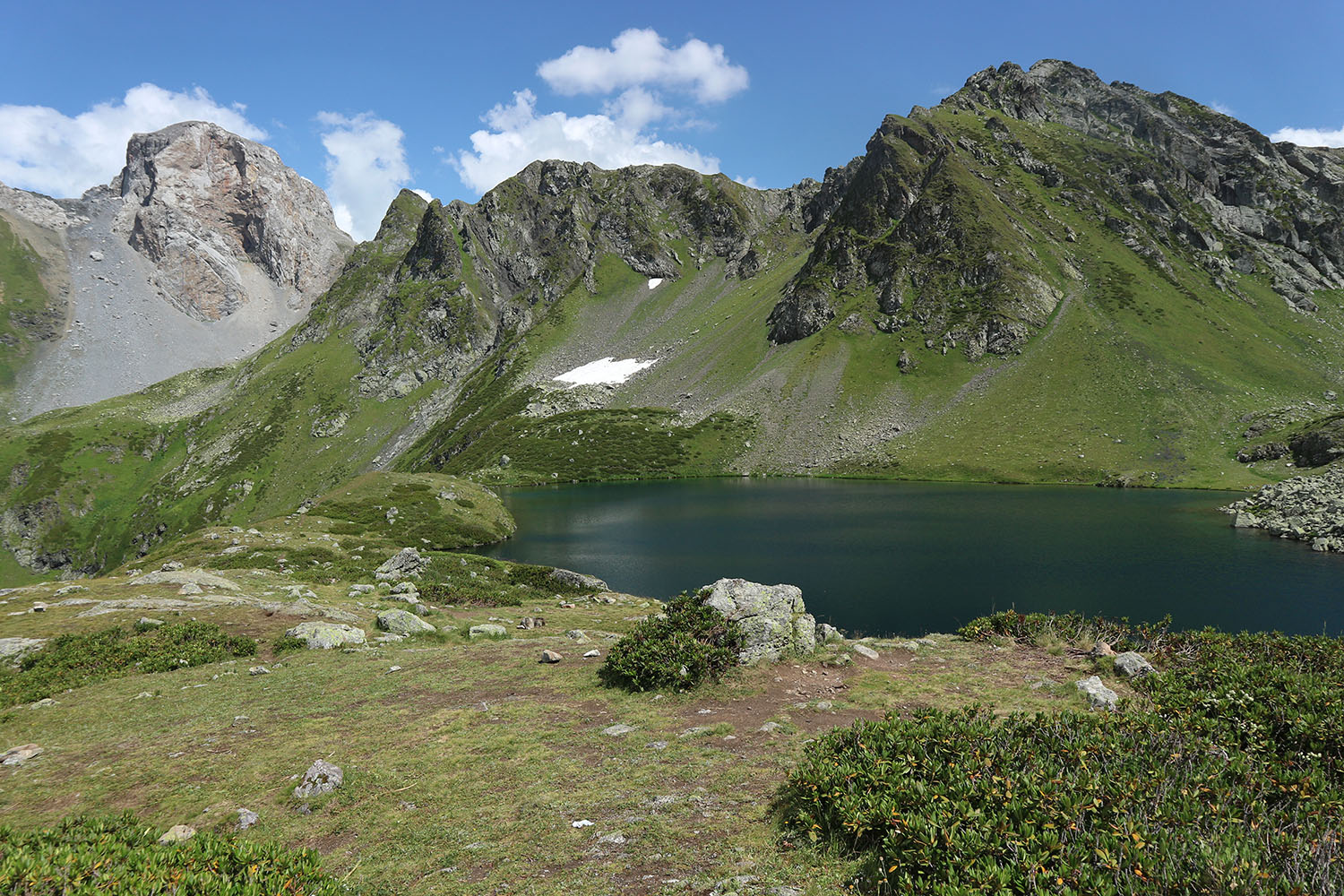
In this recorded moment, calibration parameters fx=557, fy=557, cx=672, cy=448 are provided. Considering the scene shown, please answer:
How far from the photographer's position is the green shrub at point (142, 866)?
19.6ft

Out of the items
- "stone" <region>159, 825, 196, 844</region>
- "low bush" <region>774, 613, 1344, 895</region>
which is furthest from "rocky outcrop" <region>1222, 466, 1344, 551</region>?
"stone" <region>159, 825, 196, 844</region>

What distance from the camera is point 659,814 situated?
9922 mm

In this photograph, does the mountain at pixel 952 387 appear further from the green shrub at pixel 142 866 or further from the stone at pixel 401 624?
the green shrub at pixel 142 866

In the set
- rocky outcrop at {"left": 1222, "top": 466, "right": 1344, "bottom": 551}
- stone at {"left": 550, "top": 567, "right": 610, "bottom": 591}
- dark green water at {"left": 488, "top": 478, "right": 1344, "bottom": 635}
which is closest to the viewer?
dark green water at {"left": 488, "top": 478, "right": 1344, "bottom": 635}

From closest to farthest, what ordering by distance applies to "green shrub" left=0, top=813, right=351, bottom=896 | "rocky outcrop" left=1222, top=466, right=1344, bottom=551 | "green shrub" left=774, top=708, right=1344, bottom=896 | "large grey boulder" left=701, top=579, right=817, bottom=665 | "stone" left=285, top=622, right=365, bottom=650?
"green shrub" left=0, top=813, right=351, bottom=896 → "green shrub" left=774, top=708, right=1344, bottom=896 → "large grey boulder" left=701, top=579, right=817, bottom=665 → "stone" left=285, top=622, right=365, bottom=650 → "rocky outcrop" left=1222, top=466, right=1344, bottom=551

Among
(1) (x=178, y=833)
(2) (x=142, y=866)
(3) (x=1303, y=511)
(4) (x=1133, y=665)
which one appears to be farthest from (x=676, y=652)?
(3) (x=1303, y=511)

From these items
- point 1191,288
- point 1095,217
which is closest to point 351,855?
point 1191,288

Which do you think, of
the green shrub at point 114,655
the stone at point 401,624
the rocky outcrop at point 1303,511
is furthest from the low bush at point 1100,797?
the rocky outcrop at point 1303,511

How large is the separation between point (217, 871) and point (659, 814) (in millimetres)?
6317

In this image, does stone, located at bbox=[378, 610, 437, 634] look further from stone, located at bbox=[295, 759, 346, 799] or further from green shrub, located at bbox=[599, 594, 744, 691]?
stone, located at bbox=[295, 759, 346, 799]

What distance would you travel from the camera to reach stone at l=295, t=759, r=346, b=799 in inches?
441

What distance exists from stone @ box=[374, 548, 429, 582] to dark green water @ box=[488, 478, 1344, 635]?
18444 millimetres

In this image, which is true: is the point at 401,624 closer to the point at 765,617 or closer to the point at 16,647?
the point at 16,647

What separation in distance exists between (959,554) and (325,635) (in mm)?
56034
